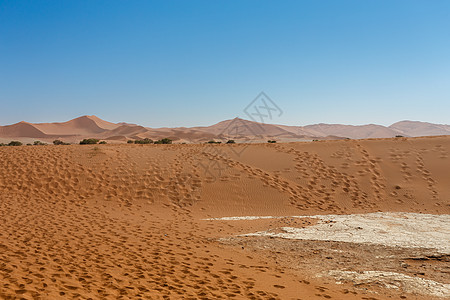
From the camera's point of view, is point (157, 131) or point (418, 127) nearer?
point (157, 131)

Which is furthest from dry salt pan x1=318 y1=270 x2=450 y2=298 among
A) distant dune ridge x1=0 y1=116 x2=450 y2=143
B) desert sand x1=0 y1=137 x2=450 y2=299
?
distant dune ridge x1=0 y1=116 x2=450 y2=143

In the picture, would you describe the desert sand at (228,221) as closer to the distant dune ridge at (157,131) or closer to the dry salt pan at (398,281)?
the dry salt pan at (398,281)

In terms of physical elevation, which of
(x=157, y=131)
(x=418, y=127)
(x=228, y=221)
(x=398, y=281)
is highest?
(x=418, y=127)

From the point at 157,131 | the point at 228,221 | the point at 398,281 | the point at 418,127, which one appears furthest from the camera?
the point at 418,127

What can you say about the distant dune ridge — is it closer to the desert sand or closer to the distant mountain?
the distant mountain

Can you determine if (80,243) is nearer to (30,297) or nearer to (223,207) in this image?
(30,297)

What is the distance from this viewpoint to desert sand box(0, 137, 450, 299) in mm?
5418

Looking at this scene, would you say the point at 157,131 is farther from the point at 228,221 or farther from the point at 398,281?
the point at 398,281

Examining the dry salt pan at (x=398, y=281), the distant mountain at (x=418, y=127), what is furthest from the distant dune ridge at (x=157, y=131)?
the dry salt pan at (x=398, y=281)

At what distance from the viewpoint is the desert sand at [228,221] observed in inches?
213

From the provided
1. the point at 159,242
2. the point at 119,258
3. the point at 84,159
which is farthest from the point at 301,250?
the point at 84,159

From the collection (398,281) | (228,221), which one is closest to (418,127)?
(228,221)

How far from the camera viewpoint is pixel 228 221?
36.6 feet

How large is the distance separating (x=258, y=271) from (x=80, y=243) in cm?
436
